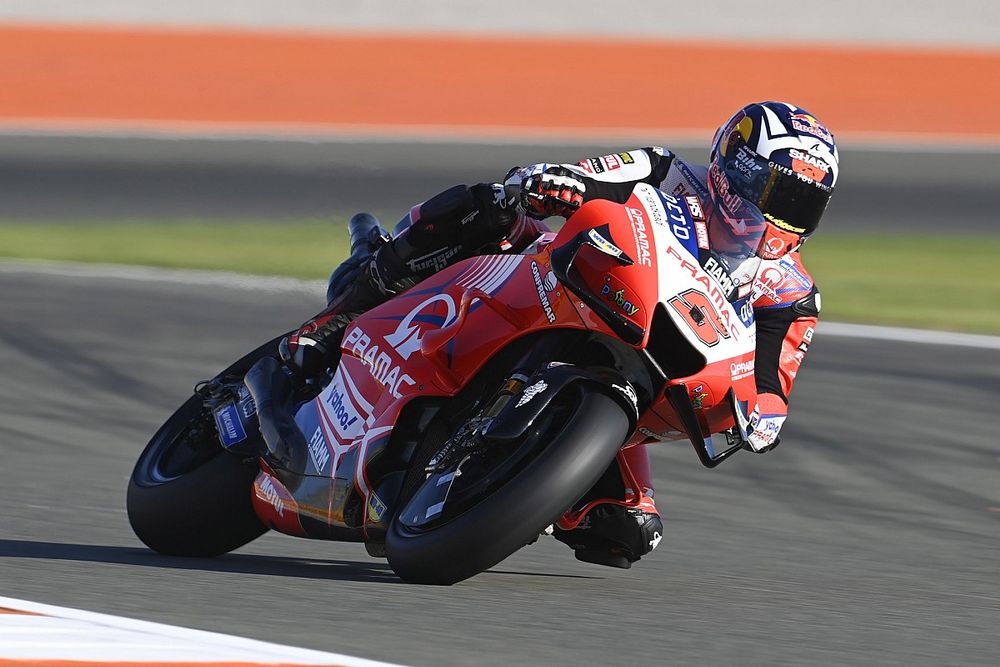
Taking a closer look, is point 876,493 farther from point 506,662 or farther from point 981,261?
point 981,261

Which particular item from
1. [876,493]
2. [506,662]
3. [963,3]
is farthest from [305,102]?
[506,662]

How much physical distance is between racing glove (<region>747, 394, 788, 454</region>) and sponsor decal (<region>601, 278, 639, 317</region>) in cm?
49

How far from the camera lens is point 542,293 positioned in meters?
4.26

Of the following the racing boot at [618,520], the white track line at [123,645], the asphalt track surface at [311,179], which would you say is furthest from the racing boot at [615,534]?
the asphalt track surface at [311,179]

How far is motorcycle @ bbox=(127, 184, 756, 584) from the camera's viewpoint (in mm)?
3930

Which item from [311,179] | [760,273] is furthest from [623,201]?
[311,179]

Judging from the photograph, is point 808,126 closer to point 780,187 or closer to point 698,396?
point 780,187

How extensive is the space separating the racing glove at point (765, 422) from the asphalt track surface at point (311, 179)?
1007 cm

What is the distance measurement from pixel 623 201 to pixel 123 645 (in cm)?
190

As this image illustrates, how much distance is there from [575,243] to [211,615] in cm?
127

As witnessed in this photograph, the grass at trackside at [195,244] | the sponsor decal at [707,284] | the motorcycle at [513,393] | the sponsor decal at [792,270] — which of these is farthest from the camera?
the grass at trackside at [195,244]

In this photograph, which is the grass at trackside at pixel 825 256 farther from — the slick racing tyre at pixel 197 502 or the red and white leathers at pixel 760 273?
the slick racing tyre at pixel 197 502

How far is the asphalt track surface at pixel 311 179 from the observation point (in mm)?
14742

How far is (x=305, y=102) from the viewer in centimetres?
2047
